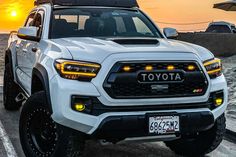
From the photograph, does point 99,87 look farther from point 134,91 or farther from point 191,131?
point 191,131

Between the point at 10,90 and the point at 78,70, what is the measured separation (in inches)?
154

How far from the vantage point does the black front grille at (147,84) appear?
14.2 ft

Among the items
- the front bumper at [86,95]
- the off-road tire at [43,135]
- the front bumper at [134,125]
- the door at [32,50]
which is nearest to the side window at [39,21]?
the door at [32,50]

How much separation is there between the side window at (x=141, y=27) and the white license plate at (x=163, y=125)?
78.3 inches

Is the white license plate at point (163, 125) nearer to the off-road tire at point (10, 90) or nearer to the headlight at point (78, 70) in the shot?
the headlight at point (78, 70)

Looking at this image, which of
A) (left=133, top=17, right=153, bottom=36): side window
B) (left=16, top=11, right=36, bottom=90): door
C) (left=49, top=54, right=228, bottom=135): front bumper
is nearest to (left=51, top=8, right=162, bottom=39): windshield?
(left=133, top=17, right=153, bottom=36): side window

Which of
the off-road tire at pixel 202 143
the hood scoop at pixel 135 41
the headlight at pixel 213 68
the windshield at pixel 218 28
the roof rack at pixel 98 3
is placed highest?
the roof rack at pixel 98 3

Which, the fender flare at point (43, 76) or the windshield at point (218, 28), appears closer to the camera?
the fender flare at point (43, 76)

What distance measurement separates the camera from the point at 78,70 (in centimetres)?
439

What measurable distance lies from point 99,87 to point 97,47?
0.53 m

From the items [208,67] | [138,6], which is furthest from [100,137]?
[138,6]

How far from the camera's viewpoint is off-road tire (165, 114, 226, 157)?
5234 millimetres

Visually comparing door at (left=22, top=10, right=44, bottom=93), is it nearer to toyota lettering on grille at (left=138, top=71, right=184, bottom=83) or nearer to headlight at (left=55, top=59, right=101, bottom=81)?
headlight at (left=55, top=59, right=101, bottom=81)

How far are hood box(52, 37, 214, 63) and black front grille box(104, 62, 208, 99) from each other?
0.17 metres
